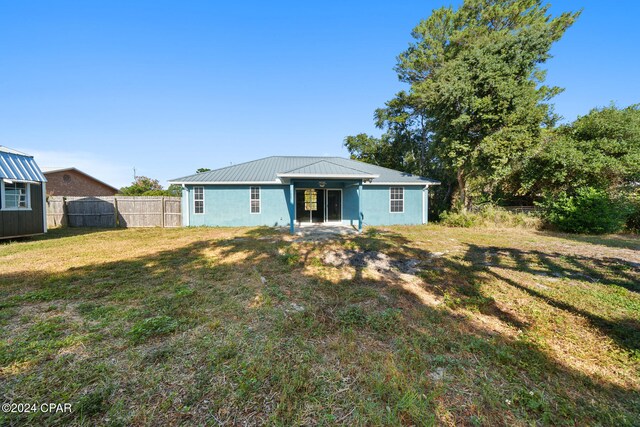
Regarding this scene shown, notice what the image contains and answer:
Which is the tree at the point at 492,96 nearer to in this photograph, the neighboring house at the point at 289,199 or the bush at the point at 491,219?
the bush at the point at 491,219

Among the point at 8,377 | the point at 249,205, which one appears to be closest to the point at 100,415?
the point at 8,377

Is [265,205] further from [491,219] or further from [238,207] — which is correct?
[491,219]

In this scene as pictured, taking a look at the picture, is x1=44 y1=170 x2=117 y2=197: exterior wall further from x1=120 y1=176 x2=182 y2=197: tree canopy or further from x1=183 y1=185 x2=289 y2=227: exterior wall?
x1=183 y1=185 x2=289 y2=227: exterior wall

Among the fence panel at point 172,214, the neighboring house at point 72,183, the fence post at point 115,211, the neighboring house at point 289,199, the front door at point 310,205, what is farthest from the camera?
the neighboring house at point 72,183

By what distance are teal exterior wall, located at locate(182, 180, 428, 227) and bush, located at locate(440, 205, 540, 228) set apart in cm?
357

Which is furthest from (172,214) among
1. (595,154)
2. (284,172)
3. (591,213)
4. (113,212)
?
(595,154)

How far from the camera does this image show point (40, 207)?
32.7 ft

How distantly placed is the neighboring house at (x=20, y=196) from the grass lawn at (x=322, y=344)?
15.9 ft

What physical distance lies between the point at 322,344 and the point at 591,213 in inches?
566

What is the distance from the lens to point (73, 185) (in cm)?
2352

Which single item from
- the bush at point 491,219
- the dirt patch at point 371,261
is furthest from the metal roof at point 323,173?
the bush at point 491,219

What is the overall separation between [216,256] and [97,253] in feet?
11.2

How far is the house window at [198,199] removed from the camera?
526 inches

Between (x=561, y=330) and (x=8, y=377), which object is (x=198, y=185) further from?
(x=561, y=330)
